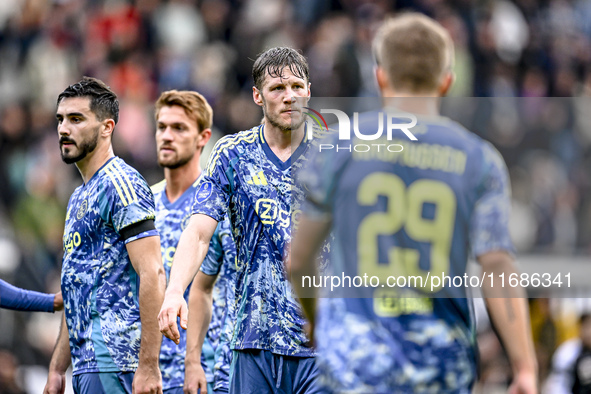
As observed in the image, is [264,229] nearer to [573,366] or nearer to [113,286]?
[113,286]

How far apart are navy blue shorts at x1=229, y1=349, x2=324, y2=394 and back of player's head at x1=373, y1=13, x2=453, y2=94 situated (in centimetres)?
208

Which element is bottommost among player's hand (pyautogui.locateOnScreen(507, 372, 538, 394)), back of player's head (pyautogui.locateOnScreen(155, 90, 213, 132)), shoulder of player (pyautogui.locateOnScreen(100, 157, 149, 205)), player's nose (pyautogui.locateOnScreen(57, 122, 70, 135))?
player's hand (pyautogui.locateOnScreen(507, 372, 538, 394))

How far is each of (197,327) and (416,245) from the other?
9.80 ft

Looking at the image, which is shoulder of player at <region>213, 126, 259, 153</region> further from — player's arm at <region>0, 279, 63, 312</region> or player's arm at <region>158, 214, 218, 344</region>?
player's arm at <region>0, 279, 63, 312</region>

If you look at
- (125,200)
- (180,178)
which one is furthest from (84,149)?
(180,178)

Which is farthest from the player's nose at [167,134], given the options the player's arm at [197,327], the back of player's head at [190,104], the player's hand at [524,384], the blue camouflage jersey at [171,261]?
the player's hand at [524,384]

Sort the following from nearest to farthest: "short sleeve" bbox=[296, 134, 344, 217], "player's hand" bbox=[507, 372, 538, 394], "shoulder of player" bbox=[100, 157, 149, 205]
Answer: "player's hand" bbox=[507, 372, 538, 394] → "short sleeve" bbox=[296, 134, 344, 217] → "shoulder of player" bbox=[100, 157, 149, 205]

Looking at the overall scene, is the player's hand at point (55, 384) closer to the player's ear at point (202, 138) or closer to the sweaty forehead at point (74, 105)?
the sweaty forehead at point (74, 105)

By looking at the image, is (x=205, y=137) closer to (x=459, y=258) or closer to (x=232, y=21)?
(x=459, y=258)

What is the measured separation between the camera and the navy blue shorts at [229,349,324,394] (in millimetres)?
4965

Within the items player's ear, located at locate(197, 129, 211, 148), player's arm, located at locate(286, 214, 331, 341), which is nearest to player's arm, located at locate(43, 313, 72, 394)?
player's ear, located at locate(197, 129, 211, 148)

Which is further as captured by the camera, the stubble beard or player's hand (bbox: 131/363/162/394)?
the stubble beard

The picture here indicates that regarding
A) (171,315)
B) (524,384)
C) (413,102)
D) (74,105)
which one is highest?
(74,105)

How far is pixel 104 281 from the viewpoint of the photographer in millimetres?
5297
